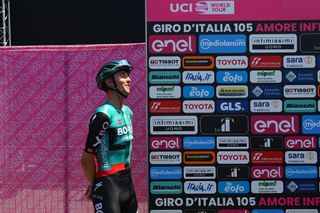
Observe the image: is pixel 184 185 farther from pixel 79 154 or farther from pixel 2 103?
pixel 2 103

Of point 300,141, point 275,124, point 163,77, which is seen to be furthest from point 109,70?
point 300,141

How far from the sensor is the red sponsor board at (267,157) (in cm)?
495

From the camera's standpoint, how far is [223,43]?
489cm

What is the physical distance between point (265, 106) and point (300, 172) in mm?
706

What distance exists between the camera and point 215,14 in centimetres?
489

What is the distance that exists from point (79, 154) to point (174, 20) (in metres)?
1.68

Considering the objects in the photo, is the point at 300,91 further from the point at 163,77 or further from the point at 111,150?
the point at 111,150

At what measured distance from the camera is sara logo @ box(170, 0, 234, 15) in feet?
16.0

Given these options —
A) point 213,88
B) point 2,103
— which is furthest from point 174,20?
point 2,103

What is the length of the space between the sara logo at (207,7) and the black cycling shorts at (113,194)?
1.74 metres

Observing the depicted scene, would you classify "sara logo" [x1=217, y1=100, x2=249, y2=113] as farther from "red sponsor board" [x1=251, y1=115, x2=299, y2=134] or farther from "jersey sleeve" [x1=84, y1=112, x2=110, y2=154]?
"jersey sleeve" [x1=84, y1=112, x2=110, y2=154]

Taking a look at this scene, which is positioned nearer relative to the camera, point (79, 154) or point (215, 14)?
point (215, 14)

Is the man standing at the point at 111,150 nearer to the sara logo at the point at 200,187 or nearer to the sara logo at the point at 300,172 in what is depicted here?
the sara logo at the point at 200,187

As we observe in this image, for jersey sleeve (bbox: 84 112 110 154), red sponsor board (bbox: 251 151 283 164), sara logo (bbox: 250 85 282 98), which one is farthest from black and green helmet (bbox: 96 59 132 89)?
red sponsor board (bbox: 251 151 283 164)
